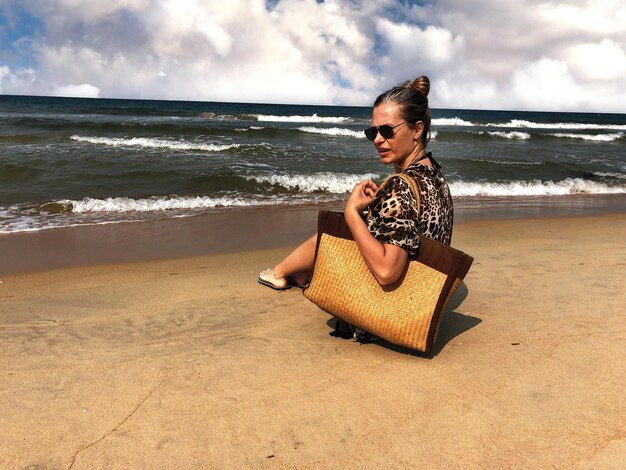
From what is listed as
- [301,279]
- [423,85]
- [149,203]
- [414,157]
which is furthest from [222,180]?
[423,85]

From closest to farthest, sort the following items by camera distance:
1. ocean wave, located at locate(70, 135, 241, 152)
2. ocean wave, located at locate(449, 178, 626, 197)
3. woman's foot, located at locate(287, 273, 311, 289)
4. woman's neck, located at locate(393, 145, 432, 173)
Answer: woman's neck, located at locate(393, 145, 432, 173), woman's foot, located at locate(287, 273, 311, 289), ocean wave, located at locate(449, 178, 626, 197), ocean wave, located at locate(70, 135, 241, 152)

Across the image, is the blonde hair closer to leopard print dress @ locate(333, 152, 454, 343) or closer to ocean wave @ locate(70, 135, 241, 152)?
leopard print dress @ locate(333, 152, 454, 343)

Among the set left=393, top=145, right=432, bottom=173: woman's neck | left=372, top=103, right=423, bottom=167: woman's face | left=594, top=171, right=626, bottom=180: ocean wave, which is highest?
left=372, top=103, right=423, bottom=167: woman's face

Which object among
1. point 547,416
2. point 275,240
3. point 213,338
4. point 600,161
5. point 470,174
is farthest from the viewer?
point 600,161

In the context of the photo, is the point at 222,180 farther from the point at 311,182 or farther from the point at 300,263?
the point at 300,263

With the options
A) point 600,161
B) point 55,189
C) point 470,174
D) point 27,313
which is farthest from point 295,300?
point 600,161

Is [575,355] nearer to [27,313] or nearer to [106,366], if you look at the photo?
[106,366]

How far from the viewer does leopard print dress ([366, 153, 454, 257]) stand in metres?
2.52

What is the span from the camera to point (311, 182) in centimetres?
1086

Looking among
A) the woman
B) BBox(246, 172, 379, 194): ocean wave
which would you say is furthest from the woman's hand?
BBox(246, 172, 379, 194): ocean wave

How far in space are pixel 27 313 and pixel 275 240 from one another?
3.16 m

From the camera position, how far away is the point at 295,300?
12.3 ft

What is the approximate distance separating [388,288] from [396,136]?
31.4 inches

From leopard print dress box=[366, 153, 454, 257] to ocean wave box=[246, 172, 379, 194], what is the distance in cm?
776
